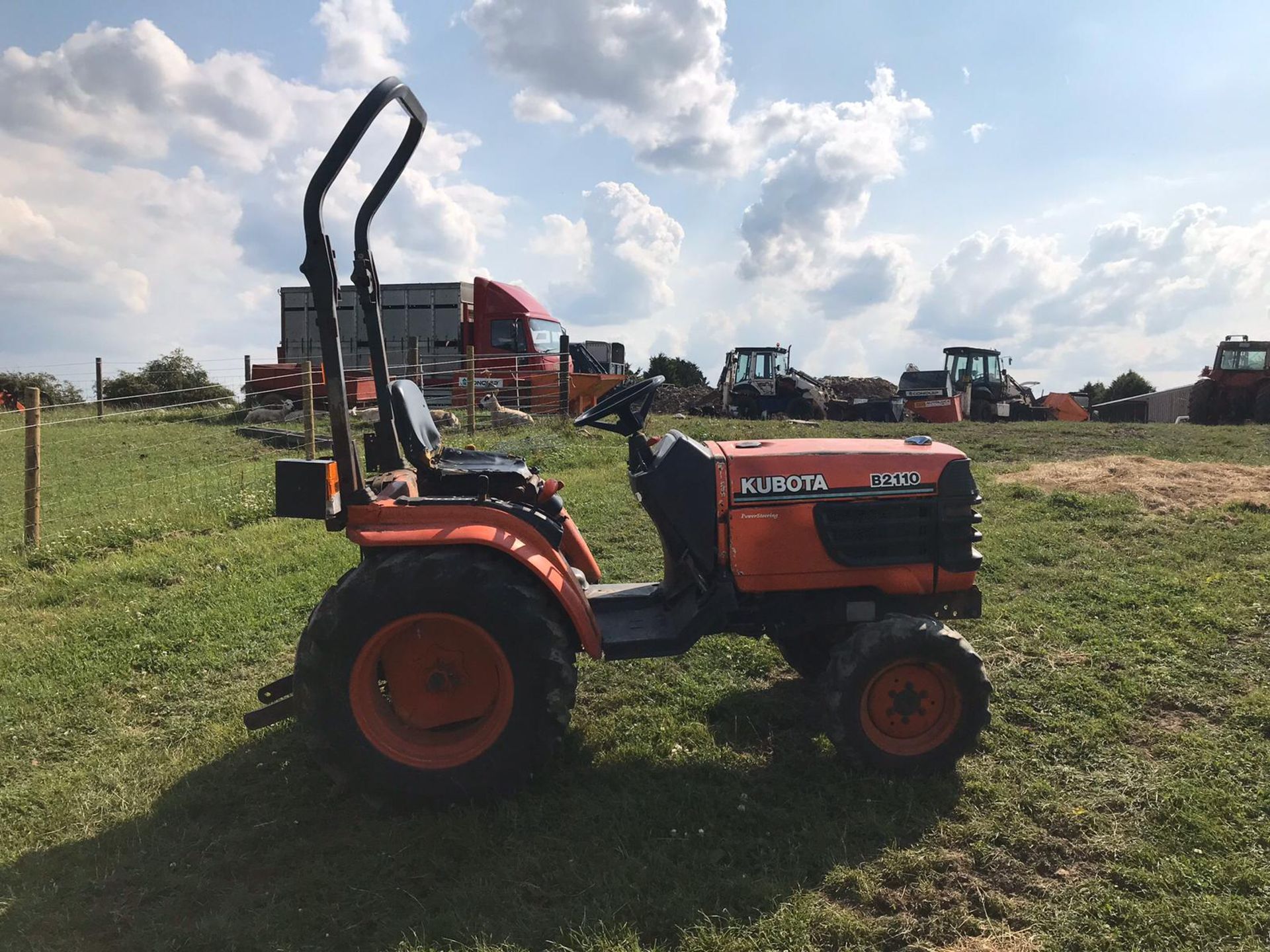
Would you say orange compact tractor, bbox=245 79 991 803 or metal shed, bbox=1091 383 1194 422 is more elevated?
metal shed, bbox=1091 383 1194 422

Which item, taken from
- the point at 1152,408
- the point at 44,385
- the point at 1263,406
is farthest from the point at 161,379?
the point at 1152,408

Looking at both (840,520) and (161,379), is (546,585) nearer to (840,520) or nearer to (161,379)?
(840,520)

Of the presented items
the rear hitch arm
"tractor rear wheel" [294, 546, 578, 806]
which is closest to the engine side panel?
"tractor rear wheel" [294, 546, 578, 806]

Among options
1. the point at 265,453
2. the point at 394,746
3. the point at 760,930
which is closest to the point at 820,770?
the point at 760,930

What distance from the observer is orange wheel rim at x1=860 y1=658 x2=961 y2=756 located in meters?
3.39

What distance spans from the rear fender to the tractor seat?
36 centimetres

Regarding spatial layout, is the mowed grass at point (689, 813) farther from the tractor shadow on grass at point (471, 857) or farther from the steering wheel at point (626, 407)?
the steering wheel at point (626, 407)

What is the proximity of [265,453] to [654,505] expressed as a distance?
9.77 meters

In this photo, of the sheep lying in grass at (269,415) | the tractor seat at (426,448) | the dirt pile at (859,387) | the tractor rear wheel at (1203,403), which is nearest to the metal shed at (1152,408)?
the dirt pile at (859,387)

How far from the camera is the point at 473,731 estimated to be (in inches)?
131

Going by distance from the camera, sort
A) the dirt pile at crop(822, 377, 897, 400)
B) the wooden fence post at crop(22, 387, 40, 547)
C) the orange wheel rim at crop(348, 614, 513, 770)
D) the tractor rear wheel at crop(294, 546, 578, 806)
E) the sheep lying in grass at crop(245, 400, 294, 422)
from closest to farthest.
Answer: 1. the tractor rear wheel at crop(294, 546, 578, 806)
2. the orange wheel rim at crop(348, 614, 513, 770)
3. the wooden fence post at crop(22, 387, 40, 547)
4. the sheep lying in grass at crop(245, 400, 294, 422)
5. the dirt pile at crop(822, 377, 897, 400)

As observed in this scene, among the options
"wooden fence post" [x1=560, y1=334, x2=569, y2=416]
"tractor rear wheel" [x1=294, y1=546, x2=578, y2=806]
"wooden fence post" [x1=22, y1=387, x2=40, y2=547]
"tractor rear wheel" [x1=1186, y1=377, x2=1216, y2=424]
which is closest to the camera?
"tractor rear wheel" [x1=294, y1=546, x2=578, y2=806]

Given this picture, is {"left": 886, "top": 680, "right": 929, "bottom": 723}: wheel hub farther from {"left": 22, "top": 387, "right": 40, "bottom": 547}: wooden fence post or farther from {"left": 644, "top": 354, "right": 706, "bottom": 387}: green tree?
{"left": 644, "top": 354, "right": 706, "bottom": 387}: green tree

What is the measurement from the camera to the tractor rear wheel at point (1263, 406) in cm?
1803
